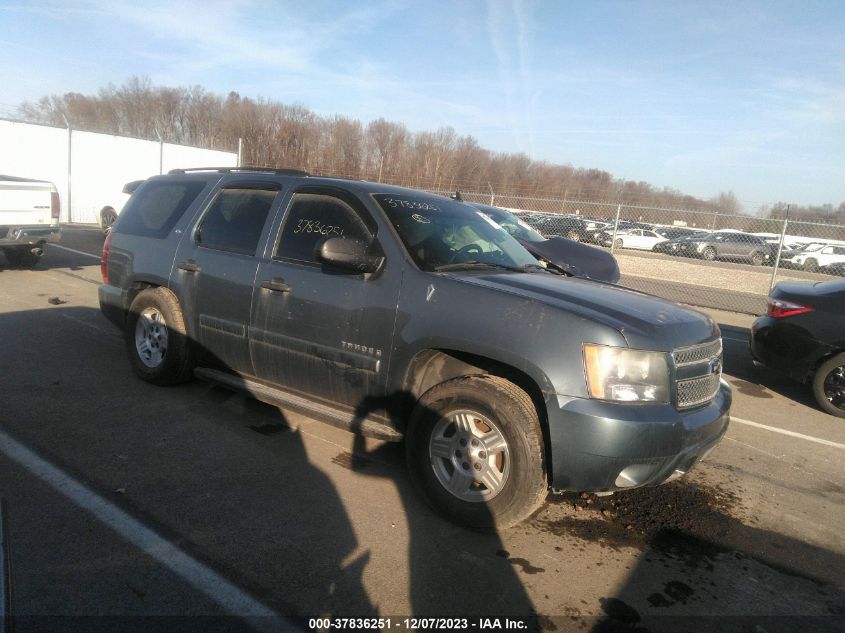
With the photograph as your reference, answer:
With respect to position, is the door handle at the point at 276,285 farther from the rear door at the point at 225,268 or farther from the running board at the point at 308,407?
the running board at the point at 308,407

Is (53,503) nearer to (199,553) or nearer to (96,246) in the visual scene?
(199,553)

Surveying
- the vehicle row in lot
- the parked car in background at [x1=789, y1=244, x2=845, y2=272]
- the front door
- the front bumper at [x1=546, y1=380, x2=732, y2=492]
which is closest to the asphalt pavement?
the front bumper at [x1=546, y1=380, x2=732, y2=492]

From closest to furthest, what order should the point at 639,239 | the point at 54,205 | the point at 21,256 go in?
the point at 54,205, the point at 21,256, the point at 639,239

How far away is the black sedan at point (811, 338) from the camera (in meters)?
6.00

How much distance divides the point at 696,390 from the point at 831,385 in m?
3.80

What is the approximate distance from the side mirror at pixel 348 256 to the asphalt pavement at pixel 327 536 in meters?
1.35

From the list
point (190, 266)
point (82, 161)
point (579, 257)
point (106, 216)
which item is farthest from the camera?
point (82, 161)

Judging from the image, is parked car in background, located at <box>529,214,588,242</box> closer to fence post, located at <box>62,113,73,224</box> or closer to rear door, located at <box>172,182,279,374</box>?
fence post, located at <box>62,113,73,224</box>

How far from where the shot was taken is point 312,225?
163 inches

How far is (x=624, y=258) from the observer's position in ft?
69.1

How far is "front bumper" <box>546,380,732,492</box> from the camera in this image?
2.93 metres

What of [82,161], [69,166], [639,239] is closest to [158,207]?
[69,166]

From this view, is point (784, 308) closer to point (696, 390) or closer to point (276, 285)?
point (696, 390)

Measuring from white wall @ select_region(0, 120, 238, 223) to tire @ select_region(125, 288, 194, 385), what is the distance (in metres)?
14.7
